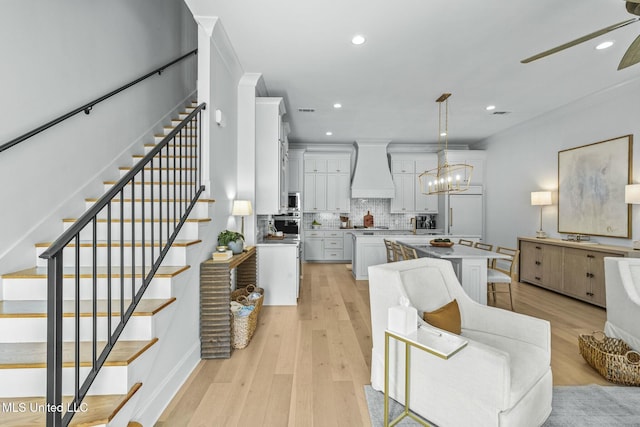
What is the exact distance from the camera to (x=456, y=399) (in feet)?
5.30

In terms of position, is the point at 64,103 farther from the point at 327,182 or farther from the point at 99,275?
the point at 327,182

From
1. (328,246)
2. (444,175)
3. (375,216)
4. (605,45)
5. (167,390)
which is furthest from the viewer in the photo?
(375,216)

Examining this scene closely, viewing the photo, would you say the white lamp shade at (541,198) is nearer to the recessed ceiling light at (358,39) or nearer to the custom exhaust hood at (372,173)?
the custom exhaust hood at (372,173)

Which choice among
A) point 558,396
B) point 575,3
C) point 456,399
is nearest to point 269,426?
point 456,399

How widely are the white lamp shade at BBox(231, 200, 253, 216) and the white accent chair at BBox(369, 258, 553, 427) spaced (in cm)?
186

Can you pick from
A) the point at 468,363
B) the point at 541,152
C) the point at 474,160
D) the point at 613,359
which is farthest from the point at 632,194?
the point at 468,363

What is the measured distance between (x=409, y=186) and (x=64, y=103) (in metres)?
6.82

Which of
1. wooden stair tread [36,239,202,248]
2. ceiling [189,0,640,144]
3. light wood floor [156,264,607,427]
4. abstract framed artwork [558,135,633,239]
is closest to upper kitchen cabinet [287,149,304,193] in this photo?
ceiling [189,0,640,144]

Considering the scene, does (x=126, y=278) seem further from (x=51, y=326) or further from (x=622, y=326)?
(x=622, y=326)

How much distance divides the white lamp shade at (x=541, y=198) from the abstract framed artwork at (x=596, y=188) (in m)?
0.16

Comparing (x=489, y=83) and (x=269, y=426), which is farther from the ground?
(x=489, y=83)

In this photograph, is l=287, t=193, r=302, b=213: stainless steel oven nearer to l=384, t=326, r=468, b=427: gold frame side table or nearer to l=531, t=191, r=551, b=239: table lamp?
l=531, t=191, r=551, b=239: table lamp

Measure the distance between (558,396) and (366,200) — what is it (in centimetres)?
605

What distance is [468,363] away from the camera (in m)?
1.56
